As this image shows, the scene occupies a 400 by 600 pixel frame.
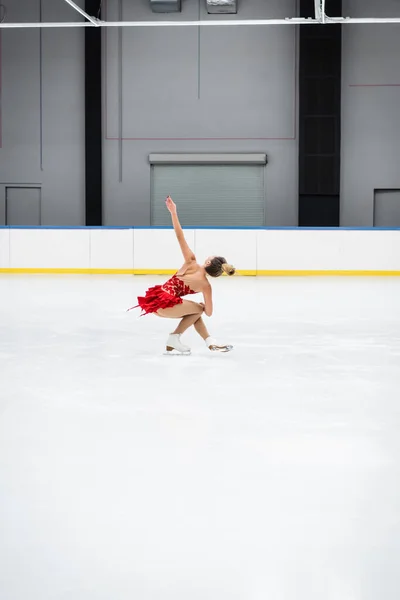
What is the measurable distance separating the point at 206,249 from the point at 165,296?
9.76 meters

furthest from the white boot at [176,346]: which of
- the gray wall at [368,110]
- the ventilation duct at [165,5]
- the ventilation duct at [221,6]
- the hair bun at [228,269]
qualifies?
the ventilation duct at [165,5]

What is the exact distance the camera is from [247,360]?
5891 mm

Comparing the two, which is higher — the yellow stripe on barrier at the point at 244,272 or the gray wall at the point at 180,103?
the gray wall at the point at 180,103

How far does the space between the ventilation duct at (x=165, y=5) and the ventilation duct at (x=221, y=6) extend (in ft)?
Result: 2.52

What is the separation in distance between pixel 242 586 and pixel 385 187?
708 inches

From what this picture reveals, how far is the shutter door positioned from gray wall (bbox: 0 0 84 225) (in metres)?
2.27

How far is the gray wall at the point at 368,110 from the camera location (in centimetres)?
1895

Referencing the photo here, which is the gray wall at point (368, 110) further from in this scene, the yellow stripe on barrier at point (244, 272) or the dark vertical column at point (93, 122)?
the dark vertical column at point (93, 122)

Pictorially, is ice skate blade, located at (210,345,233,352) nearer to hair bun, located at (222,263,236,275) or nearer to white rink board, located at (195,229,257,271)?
hair bun, located at (222,263,236,275)

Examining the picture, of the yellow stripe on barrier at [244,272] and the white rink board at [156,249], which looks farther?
the white rink board at [156,249]

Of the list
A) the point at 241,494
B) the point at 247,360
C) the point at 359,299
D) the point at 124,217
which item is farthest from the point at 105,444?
the point at 124,217

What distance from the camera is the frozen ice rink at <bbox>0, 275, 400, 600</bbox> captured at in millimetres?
2123

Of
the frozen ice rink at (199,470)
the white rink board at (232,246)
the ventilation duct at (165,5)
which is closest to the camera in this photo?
the frozen ice rink at (199,470)

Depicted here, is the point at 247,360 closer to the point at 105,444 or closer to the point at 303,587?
the point at 105,444
